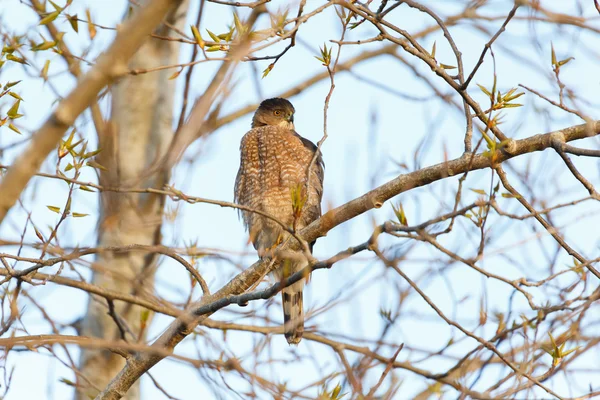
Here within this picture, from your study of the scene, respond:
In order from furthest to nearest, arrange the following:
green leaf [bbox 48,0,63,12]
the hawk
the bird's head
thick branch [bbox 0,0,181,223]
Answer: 1. the bird's head
2. the hawk
3. green leaf [bbox 48,0,63,12]
4. thick branch [bbox 0,0,181,223]

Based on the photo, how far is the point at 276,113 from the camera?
7086 mm

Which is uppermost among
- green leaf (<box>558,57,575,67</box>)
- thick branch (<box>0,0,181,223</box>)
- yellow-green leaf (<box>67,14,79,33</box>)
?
yellow-green leaf (<box>67,14,79,33</box>)

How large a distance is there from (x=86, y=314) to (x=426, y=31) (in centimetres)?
445

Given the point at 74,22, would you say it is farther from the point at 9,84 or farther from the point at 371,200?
the point at 371,200

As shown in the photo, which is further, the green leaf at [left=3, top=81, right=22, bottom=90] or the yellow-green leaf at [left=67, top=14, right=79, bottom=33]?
the green leaf at [left=3, top=81, right=22, bottom=90]

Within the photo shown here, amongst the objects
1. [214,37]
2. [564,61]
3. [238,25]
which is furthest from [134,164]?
[564,61]

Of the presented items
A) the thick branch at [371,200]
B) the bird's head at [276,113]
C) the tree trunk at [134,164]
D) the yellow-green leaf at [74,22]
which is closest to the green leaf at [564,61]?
the thick branch at [371,200]

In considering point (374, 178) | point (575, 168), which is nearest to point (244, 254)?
point (374, 178)

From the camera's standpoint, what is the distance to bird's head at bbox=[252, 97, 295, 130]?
7023mm

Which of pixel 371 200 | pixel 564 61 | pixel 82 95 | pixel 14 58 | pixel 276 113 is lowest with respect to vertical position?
pixel 82 95

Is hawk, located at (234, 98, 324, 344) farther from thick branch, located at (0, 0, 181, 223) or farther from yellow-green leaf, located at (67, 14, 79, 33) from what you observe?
thick branch, located at (0, 0, 181, 223)

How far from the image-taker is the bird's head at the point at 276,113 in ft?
23.0

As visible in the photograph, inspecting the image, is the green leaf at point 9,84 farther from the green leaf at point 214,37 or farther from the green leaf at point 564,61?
the green leaf at point 564,61

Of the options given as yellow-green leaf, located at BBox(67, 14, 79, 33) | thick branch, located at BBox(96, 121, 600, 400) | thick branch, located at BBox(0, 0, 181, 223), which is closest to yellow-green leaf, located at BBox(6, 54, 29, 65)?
yellow-green leaf, located at BBox(67, 14, 79, 33)
